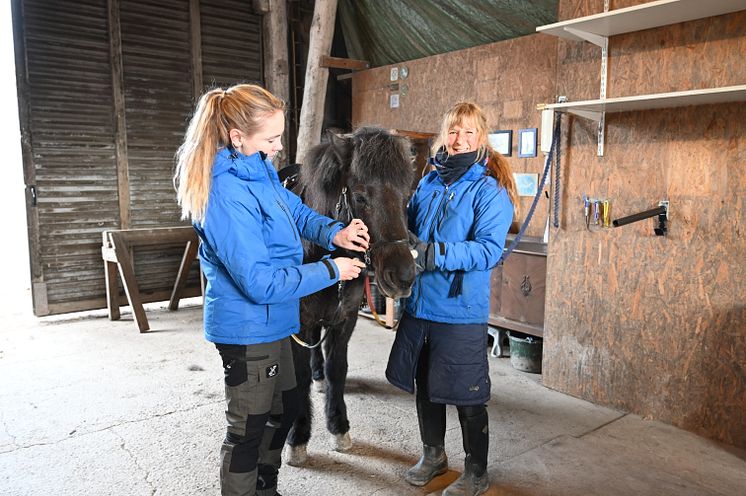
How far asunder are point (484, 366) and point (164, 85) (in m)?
4.59

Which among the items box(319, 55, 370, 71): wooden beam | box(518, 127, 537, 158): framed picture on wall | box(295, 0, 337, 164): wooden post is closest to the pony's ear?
box(518, 127, 537, 158): framed picture on wall

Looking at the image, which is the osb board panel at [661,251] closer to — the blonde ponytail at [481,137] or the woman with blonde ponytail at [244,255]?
the blonde ponytail at [481,137]

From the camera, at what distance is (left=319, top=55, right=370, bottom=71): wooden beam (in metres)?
4.97

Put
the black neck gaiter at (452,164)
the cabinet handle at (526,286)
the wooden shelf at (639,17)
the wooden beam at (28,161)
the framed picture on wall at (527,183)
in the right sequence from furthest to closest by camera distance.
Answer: the wooden beam at (28,161)
the framed picture on wall at (527,183)
the cabinet handle at (526,286)
the wooden shelf at (639,17)
the black neck gaiter at (452,164)

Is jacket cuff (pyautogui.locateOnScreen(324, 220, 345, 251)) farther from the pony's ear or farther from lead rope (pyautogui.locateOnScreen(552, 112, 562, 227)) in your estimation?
lead rope (pyautogui.locateOnScreen(552, 112, 562, 227))

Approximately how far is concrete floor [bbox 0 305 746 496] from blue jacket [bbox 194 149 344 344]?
0.98 m

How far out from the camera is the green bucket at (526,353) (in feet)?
11.8

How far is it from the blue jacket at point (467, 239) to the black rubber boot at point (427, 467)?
0.63 metres

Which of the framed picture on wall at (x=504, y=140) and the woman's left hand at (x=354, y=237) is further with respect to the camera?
the framed picture on wall at (x=504, y=140)

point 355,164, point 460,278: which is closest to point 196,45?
point 355,164

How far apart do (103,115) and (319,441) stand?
3953mm

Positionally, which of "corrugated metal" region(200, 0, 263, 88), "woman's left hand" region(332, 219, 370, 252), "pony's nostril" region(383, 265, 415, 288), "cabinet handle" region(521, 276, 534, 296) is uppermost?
"corrugated metal" region(200, 0, 263, 88)

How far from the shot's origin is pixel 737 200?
2.54 metres

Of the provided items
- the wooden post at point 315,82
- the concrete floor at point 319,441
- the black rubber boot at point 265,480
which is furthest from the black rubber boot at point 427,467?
the wooden post at point 315,82
